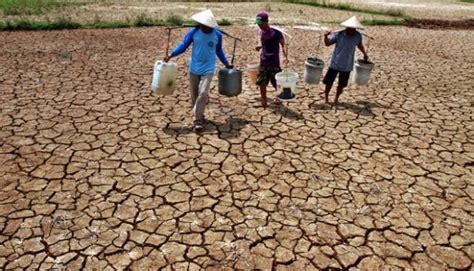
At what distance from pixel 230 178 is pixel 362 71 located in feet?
12.2

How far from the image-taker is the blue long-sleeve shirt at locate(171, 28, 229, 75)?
5.21 meters

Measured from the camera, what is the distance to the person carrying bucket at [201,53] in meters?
5.14

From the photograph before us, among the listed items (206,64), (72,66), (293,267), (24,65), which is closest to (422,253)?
(293,267)

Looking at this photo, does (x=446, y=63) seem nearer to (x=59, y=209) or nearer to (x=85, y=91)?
(x=85, y=91)

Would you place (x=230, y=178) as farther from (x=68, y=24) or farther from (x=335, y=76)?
(x=68, y=24)

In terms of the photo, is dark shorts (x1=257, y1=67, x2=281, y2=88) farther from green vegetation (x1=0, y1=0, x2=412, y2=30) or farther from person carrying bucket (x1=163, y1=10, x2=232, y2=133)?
green vegetation (x1=0, y1=0, x2=412, y2=30)

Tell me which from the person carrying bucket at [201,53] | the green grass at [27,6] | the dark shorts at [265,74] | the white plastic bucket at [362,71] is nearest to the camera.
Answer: the person carrying bucket at [201,53]

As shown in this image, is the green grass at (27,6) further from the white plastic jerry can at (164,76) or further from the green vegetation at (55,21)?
the white plastic jerry can at (164,76)

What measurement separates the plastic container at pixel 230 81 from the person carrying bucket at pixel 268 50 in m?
0.58

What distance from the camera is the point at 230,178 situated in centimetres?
454

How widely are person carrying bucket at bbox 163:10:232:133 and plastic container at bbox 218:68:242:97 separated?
0.48 feet

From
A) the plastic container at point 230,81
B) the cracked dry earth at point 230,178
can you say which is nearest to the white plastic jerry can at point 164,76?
the cracked dry earth at point 230,178

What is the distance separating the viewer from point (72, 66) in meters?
8.41

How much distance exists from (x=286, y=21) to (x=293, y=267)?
14635 millimetres
